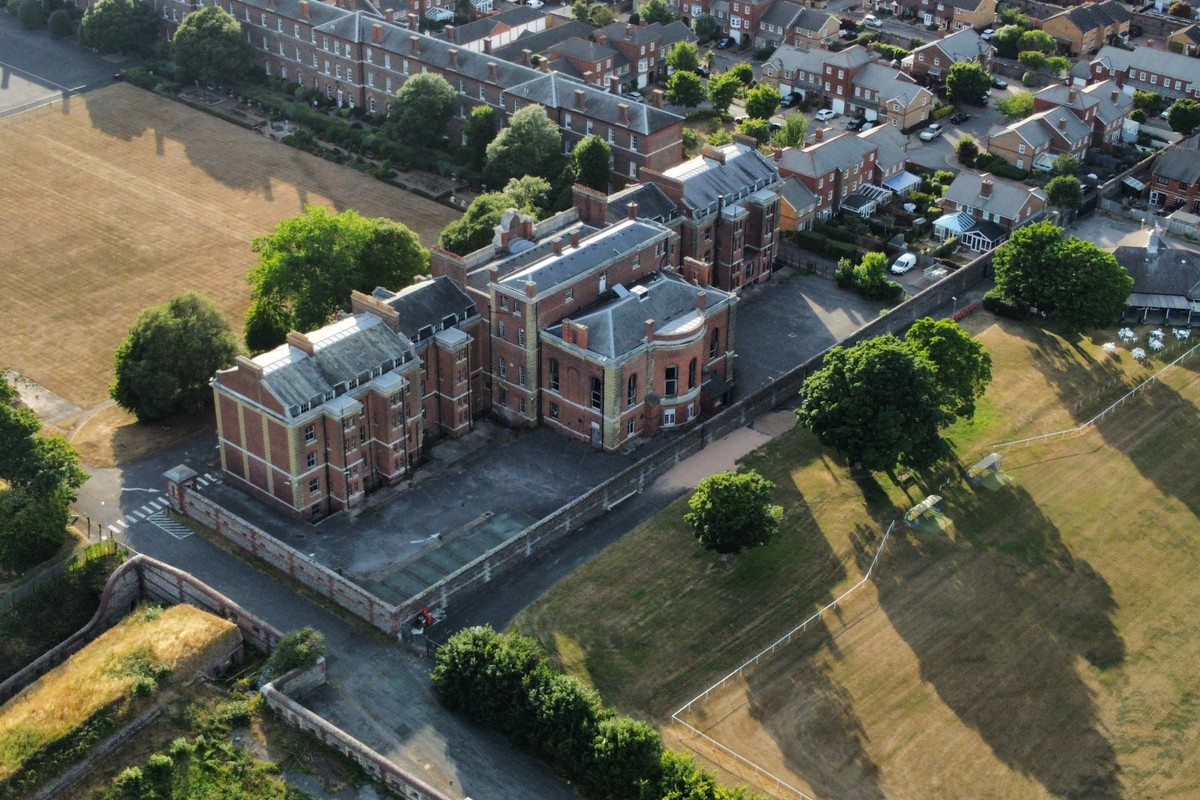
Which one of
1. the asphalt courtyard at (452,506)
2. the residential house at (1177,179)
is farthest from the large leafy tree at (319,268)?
the residential house at (1177,179)

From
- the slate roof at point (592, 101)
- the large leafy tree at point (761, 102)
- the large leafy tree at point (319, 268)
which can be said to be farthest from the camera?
the large leafy tree at point (761, 102)

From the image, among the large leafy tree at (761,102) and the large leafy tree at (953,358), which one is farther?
the large leafy tree at (761,102)

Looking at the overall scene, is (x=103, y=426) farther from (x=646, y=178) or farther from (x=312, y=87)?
(x=312, y=87)

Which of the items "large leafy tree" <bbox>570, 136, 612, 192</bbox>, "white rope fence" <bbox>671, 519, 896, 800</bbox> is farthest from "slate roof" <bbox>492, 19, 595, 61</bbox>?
"white rope fence" <bbox>671, 519, 896, 800</bbox>

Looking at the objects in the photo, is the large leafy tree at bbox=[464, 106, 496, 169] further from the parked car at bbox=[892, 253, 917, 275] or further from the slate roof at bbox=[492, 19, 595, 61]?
the parked car at bbox=[892, 253, 917, 275]

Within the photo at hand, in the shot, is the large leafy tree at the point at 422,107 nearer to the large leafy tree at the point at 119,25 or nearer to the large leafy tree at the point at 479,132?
the large leafy tree at the point at 479,132

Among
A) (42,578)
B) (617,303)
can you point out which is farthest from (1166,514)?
(42,578)

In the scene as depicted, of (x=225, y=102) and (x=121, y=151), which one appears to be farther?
(x=225, y=102)
